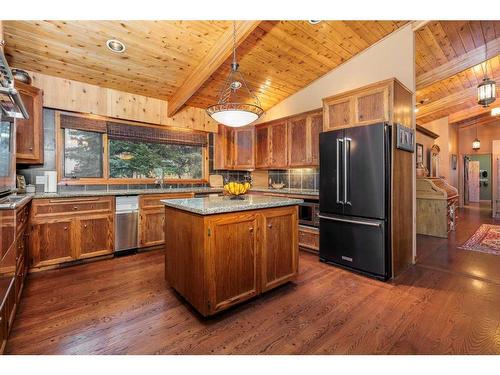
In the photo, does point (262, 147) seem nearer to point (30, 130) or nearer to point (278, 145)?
point (278, 145)

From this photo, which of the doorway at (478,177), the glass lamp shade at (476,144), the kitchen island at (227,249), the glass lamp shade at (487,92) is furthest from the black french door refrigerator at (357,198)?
the doorway at (478,177)

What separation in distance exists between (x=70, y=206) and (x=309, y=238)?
339cm

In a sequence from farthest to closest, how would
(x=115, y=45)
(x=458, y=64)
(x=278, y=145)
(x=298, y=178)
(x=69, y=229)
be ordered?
(x=298, y=178) → (x=278, y=145) → (x=458, y=64) → (x=69, y=229) → (x=115, y=45)

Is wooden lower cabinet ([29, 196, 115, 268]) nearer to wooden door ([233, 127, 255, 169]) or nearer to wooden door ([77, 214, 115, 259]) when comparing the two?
wooden door ([77, 214, 115, 259])

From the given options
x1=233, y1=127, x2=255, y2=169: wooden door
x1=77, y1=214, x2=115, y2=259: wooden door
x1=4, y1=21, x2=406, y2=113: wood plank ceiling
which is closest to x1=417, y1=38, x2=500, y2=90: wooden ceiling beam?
x1=4, y1=21, x2=406, y2=113: wood plank ceiling

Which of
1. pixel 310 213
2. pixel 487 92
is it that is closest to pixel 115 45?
pixel 310 213

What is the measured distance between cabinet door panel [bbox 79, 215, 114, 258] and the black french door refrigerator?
9.86 ft

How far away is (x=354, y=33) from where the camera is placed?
3.35m

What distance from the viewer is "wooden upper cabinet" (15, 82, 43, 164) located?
2926mm

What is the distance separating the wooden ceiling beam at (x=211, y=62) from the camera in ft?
9.13

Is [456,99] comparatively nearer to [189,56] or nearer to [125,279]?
[189,56]

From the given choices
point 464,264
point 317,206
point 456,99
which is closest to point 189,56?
point 317,206

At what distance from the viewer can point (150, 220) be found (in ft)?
12.6

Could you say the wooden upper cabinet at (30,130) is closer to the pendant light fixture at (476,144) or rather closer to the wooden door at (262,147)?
the wooden door at (262,147)
